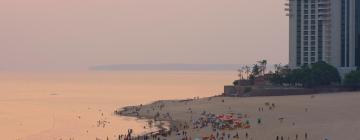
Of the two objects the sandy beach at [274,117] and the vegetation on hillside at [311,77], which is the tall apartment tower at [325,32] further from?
the sandy beach at [274,117]

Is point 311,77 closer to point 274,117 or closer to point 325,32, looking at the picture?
point 325,32

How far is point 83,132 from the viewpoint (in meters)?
62.5

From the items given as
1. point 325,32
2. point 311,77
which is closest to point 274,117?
point 311,77

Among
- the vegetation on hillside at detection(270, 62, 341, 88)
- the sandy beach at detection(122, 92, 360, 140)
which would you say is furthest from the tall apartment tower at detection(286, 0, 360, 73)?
the sandy beach at detection(122, 92, 360, 140)

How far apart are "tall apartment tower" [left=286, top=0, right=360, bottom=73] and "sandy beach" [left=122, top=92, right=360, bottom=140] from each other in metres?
38.2

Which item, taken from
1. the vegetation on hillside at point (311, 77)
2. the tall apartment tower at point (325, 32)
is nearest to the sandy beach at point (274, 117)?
the vegetation on hillside at point (311, 77)

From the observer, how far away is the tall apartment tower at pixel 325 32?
116 m

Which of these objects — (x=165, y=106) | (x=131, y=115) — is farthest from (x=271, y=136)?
(x=165, y=106)

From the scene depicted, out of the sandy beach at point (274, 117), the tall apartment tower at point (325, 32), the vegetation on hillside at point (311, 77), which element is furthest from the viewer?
the tall apartment tower at point (325, 32)

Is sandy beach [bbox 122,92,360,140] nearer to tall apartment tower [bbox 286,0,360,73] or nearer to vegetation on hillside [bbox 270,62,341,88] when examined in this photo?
vegetation on hillside [bbox 270,62,341,88]

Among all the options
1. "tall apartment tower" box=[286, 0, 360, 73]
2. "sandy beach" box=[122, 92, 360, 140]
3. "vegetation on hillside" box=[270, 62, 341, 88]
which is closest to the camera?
"sandy beach" box=[122, 92, 360, 140]

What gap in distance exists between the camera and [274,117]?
61.0 metres

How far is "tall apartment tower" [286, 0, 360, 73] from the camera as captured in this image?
115562 mm

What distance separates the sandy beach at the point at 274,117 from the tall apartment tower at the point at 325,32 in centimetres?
3821
